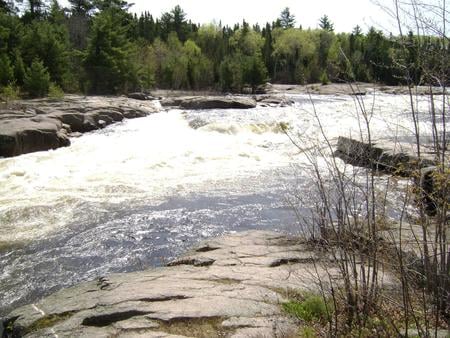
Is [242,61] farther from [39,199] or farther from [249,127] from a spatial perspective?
[39,199]

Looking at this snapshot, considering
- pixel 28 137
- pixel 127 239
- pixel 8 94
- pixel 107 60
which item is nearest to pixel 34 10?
pixel 107 60

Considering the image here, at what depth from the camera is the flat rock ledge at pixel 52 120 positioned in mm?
14618

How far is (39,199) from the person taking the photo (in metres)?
9.50

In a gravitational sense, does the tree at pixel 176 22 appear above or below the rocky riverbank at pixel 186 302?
above

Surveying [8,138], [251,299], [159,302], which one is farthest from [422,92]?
[8,138]

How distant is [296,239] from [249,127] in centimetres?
1303

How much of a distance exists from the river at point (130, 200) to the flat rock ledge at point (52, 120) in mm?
659

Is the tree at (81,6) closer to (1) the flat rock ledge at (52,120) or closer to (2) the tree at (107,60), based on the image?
(2) the tree at (107,60)

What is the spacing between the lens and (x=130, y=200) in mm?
9812

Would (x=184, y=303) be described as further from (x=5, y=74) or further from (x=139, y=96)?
(x=139, y=96)

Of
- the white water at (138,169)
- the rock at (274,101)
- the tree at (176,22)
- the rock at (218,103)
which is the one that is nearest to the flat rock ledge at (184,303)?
the white water at (138,169)

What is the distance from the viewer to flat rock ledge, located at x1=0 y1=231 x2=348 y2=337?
401 cm

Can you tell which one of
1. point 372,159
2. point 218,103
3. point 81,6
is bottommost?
point 372,159

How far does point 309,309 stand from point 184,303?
1252 millimetres
